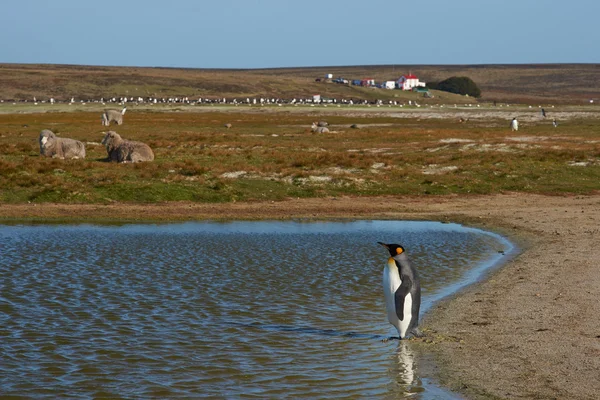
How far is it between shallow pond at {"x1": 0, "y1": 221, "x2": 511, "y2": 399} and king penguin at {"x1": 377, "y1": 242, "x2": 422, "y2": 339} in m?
0.34

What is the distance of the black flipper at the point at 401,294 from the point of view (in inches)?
445

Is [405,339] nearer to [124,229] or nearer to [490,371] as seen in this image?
[490,371]

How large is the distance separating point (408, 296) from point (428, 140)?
4044 cm

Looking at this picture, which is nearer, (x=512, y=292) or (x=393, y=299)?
(x=393, y=299)

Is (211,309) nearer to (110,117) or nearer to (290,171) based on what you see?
(290,171)

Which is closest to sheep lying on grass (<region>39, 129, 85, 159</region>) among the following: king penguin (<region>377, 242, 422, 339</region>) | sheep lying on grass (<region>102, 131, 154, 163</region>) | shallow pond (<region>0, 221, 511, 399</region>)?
sheep lying on grass (<region>102, 131, 154, 163</region>)

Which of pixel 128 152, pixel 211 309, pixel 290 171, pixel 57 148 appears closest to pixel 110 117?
pixel 57 148

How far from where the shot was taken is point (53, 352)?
10.6 meters

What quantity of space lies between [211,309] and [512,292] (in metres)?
4.94

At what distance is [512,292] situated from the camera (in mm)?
14297

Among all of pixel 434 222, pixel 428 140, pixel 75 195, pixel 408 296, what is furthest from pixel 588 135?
pixel 408 296

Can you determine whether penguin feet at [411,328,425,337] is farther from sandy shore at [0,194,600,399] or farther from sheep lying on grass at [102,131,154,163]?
sheep lying on grass at [102,131,154,163]

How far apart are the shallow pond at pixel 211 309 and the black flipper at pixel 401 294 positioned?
1.39 ft

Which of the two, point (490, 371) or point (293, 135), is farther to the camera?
point (293, 135)
